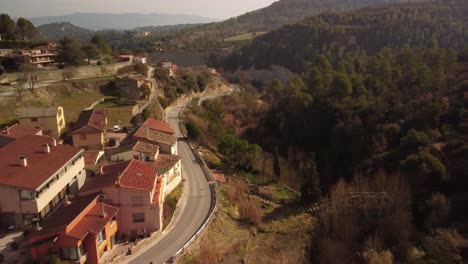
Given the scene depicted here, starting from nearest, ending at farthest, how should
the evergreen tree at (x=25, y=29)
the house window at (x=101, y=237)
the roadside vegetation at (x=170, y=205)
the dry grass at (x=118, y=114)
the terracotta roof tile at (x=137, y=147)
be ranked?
the house window at (x=101, y=237), the roadside vegetation at (x=170, y=205), the terracotta roof tile at (x=137, y=147), the dry grass at (x=118, y=114), the evergreen tree at (x=25, y=29)

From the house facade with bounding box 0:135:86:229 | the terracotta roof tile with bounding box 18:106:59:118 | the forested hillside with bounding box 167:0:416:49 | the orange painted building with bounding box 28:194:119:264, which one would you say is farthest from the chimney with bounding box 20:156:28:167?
the forested hillside with bounding box 167:0:416:49

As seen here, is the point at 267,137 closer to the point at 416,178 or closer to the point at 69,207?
the point at 416,178

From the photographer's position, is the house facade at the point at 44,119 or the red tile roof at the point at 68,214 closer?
the red tile roof at the point at 68,214

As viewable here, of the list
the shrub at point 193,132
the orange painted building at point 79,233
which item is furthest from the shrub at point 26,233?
the shrub at point 193,132

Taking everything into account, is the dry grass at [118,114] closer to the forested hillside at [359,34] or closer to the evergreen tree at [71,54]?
the evergreen tree at [71,54]

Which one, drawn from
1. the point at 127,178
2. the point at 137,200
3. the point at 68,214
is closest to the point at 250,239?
the point at 137,200

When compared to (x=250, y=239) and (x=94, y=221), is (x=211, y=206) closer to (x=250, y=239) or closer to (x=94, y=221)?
(x=250, y=239)

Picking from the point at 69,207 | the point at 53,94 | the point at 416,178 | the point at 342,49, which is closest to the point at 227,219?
the point at 69,207
